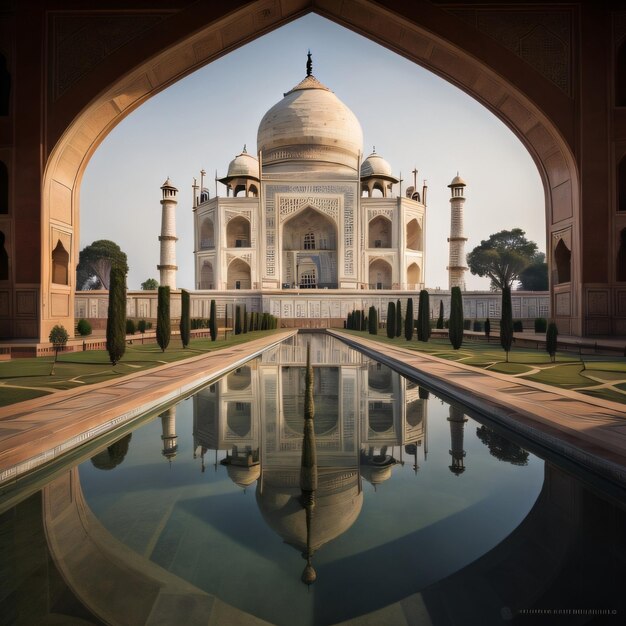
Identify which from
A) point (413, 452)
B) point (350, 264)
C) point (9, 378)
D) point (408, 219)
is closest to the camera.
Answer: point (413, 452)

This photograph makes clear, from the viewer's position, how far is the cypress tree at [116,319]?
6023 millimetres

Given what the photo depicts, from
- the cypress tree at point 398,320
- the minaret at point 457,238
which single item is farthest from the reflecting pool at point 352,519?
the minaret at point 457,238

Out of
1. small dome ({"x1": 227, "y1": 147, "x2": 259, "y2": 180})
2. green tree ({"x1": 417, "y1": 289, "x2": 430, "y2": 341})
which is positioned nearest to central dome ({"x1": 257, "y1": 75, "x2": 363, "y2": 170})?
small dome ({"x1": 227, "y1": 147, "x2": 259, "y2": 180})

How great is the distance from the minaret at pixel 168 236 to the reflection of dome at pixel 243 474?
816 inches

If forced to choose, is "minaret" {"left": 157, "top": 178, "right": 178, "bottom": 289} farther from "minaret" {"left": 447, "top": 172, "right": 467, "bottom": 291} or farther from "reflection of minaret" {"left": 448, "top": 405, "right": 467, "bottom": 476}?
"reflection of minaret" {"left": 448, "top": 405, "right": 467, "bottom": 476}

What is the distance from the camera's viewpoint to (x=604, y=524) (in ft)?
5.70

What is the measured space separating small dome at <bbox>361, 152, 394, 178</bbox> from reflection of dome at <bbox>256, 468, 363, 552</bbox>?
24633 millimetres

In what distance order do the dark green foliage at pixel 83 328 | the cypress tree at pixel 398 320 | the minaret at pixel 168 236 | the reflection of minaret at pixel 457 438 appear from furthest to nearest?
the minaret at pixel 168 236
the cypress tree at pixel 398 320
the dark green foliage at pixel 83 328
the reflection of minaret at pixel 457 438

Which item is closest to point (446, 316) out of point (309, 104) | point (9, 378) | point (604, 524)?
point (309, 104)

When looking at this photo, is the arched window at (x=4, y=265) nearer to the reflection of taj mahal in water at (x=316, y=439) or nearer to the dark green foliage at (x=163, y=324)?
the dark green foliage at (x=163, y=324)

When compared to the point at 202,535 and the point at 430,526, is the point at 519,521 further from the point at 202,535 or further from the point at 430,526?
the point at 202,535

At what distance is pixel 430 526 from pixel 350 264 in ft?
64.6

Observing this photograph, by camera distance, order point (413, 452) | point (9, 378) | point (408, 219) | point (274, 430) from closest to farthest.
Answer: point (413, 452)
point (274, 430)
point (9, 378)
point (408, 219)

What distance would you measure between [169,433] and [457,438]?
1.82 meters
